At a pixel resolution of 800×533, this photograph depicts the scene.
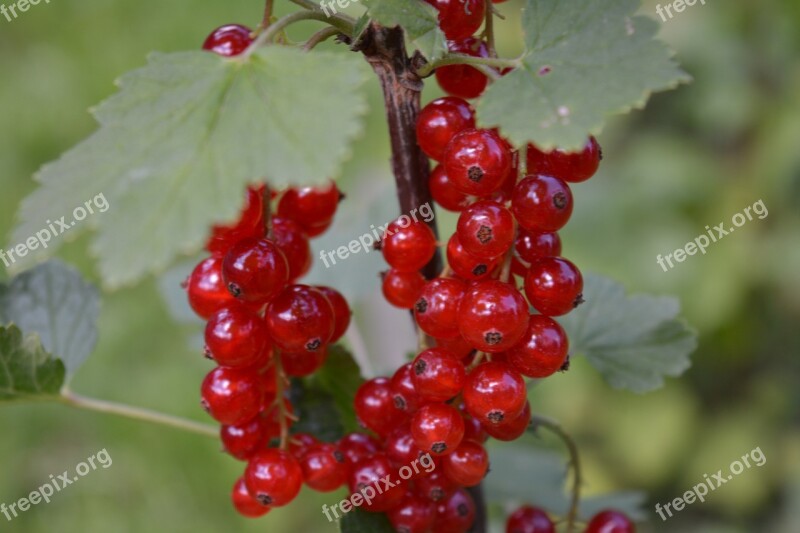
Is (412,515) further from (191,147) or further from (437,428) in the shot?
(191,147)

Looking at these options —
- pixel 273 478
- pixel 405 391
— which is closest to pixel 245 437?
pixel 273 478

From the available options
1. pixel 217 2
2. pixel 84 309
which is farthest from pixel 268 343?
pixel 217 2

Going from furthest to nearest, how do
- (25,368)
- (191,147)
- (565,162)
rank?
(25,368), (565,162), (191,147)

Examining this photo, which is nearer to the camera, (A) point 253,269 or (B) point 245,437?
(A) point 253,269

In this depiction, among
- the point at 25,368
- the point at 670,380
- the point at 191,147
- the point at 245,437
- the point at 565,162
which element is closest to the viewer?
the point at 191,147

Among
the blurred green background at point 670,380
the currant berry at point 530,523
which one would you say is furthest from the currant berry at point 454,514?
the blurred green background at point 670,380

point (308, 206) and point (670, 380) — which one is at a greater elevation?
point (308, 206)

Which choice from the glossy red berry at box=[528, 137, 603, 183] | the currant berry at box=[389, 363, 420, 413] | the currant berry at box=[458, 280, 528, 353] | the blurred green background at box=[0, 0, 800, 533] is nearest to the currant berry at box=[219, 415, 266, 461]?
the currant berry at box=[389, 363, 420, 413]
